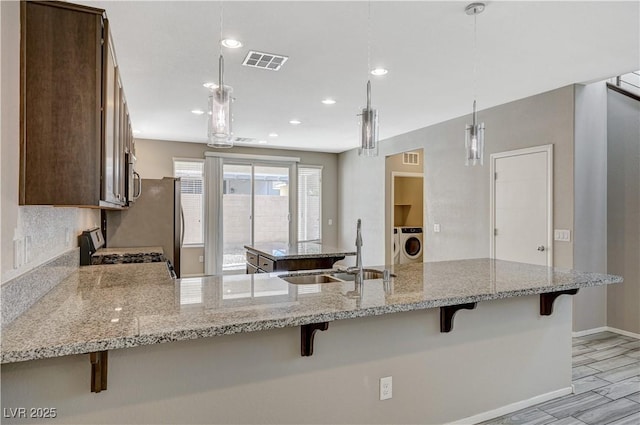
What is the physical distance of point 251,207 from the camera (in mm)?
7668

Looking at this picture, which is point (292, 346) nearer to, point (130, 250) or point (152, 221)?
point (130, 250)

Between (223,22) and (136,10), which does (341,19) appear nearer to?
(223,22)

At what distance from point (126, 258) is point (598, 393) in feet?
13.0

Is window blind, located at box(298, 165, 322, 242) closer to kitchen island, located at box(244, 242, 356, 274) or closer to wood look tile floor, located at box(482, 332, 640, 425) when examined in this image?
kitchen island, located at box(244, 242, 356, 274)

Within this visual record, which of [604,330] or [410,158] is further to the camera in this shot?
[410,158]

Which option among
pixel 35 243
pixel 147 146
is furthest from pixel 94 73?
pixel 147 146

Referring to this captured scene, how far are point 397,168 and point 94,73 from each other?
6.03 metres

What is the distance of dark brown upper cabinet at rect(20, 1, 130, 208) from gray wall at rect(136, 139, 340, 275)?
5.59 metres

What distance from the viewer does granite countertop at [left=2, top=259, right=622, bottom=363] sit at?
1.26 m

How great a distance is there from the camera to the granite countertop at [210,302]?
4.12 ft

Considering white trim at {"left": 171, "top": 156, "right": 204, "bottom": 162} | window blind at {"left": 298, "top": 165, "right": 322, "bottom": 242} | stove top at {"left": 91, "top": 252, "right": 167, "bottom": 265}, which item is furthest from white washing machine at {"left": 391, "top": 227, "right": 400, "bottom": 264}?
stove top at {"left": 91, "top": 252, "right": 167, "bottom": 265}

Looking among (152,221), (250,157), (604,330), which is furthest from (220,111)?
(250,157)

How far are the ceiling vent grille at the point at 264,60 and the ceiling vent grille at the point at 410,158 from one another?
14.4ft

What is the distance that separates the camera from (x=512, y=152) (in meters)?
4.51
